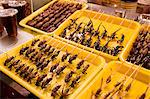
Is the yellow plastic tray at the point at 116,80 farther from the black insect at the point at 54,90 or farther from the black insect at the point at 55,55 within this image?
the black insect at the point at 55,55

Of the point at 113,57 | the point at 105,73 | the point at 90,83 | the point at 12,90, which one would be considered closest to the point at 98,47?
the point at 113,57

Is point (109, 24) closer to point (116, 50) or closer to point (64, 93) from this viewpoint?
point (116, 50)

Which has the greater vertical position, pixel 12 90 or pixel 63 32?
pixel 63 32

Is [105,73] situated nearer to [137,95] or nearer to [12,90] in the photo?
[137,95]

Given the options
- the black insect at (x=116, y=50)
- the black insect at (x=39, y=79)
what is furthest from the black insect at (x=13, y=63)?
the black insect at (x=116, y=50)

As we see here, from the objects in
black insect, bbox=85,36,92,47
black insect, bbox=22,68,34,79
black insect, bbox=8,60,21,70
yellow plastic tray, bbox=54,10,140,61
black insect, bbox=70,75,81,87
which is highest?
yellow plastic tray, bbox=54,10,140,61

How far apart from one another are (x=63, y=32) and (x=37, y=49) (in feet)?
0.97

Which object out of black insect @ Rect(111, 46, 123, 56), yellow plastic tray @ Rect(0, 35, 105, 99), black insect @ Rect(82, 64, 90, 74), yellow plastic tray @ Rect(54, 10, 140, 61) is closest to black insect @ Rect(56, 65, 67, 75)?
yellow plastic tray @ Rect(0, 35, 105, 99)

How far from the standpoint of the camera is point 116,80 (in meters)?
1.28

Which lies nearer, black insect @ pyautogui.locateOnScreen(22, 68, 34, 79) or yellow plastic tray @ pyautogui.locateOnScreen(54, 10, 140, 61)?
black insect @ pyautogui.locateOnScreen(22, 68, 34, 79)

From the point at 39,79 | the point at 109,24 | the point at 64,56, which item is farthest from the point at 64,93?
the point at 109,24

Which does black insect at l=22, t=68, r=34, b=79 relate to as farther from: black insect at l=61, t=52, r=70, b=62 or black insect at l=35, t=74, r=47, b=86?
black insect at l=61, t=52, r=70, b=62

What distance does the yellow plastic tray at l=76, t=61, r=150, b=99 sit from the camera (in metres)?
→ 1.15

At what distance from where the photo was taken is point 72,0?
2.19 meters
